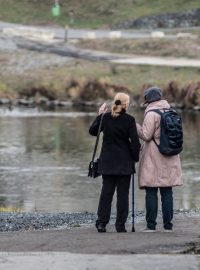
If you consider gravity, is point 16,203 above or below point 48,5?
below

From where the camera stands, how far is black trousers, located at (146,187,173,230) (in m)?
13.7

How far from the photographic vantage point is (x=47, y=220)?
1662 centimetres

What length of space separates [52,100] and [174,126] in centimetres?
4217

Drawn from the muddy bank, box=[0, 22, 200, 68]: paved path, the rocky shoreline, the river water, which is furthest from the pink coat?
the rocky shoreline

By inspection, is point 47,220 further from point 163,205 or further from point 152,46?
point 152,46

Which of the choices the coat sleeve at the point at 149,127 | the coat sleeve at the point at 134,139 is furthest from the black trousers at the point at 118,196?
the coat sleeve at the point at 149,127

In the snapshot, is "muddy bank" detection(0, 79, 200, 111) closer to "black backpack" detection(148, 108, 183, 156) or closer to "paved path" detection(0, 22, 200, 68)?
"paved path" detection(0, 22, 200, 68)

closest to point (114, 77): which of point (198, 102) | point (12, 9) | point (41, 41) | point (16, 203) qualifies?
point (198, 102)

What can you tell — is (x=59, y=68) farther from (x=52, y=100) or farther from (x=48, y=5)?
(x=48, y=5)

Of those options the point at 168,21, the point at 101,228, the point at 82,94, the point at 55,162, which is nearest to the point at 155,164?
the point at 101,228

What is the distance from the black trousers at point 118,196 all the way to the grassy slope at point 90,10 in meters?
63.2

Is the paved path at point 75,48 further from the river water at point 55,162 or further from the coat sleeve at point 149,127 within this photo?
the coat sleeve at point 149,127

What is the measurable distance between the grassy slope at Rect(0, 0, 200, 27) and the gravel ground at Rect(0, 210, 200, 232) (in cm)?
5937

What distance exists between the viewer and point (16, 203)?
912 inches
